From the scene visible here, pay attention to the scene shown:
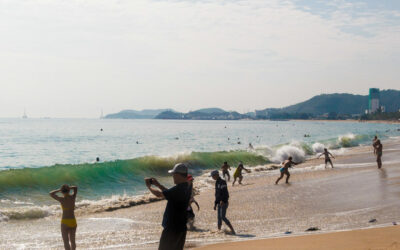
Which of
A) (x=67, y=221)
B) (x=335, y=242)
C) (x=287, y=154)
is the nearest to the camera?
(x=67, y=221)

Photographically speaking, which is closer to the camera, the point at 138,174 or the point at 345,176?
the point at 345,176

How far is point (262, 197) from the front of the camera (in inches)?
722

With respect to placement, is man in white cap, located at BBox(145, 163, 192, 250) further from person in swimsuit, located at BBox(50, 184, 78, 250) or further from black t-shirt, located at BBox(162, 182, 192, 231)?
person in swimsuit, located at BBox(50, 184, 78, 250)

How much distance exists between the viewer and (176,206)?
5562mm

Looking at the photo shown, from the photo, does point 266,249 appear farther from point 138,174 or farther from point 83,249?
point 138,174

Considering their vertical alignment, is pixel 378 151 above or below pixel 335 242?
A: above

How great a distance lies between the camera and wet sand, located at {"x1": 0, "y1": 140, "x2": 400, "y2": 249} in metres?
11.7

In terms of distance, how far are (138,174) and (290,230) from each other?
795 inches

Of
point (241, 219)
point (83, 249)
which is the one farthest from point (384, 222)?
point (83, 249)

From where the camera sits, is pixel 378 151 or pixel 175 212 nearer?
pixel 175 212

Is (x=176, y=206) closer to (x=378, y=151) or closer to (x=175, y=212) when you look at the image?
(x=175, y=212)

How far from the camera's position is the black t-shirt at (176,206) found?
18.1 feet

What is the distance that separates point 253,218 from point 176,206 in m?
9.10

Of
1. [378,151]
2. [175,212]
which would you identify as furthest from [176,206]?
[378,151]
